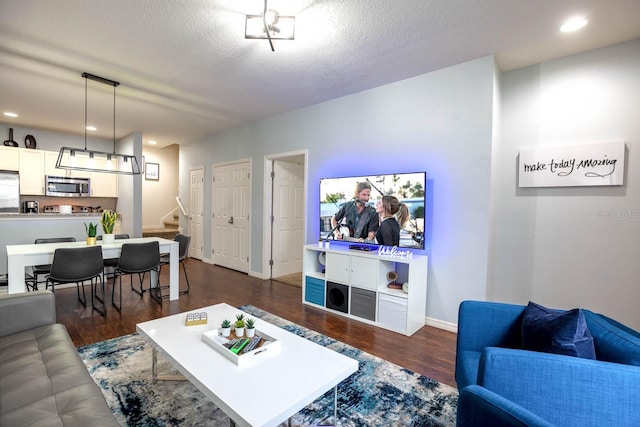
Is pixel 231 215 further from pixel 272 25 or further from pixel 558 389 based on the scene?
pixel 558 389

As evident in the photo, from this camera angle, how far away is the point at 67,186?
239 inches

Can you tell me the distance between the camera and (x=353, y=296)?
3.47m

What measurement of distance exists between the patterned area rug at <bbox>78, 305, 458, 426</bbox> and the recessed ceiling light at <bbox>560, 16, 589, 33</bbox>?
9.54 feet

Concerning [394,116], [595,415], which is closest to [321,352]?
[595,415]

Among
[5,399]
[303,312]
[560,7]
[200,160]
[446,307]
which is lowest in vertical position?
[303,312]

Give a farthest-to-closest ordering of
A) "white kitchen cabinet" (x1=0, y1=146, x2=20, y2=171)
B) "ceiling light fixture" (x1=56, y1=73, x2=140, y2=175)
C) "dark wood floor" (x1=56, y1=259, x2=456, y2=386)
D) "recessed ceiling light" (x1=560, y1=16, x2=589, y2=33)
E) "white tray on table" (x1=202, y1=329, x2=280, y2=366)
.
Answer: "white kitchen cabinet" (x1=0, y1=146, x2=20, y2=171)
"ceiling light fixture" (x1=56, y1=73, x2=140, y2=175)
"dark wood floor" (x1=56, y1=259, x2=456, y2=386)
"recessed ceiling light" (x1=560, y1=16, x2=589, y2=33)
"white tray on table" (x1=202, y1=329, x2=280, y2=366)

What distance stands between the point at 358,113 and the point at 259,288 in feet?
9.55

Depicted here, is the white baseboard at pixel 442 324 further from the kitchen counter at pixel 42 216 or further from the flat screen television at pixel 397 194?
the kitchen counter at pixel 42 216

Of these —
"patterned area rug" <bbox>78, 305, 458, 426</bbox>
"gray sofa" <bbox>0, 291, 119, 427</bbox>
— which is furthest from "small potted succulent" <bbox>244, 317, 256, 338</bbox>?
"gray sofa" <bbox>0, 291, 119, 427</bbox>

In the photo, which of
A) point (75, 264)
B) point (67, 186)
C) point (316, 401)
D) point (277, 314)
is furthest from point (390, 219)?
point (67, 186)

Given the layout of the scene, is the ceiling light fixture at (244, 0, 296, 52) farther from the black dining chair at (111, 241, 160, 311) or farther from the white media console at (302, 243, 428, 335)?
the black dining chair at (111, 241, 160, 311)

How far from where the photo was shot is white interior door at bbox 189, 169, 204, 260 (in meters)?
6.82

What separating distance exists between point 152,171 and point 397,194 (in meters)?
7.01

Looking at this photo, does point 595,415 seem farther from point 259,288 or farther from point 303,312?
point 259,288
